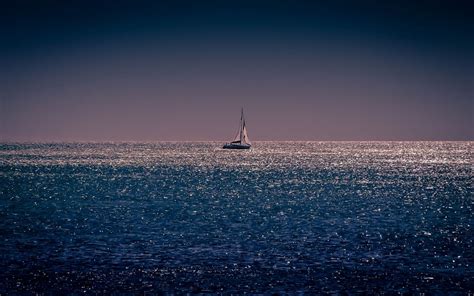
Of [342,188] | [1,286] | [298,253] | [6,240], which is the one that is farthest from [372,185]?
[1,286]

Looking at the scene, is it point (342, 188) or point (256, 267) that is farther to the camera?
point (342, 188)

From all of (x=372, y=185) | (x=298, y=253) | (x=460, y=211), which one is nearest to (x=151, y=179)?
(x=372, y=185)

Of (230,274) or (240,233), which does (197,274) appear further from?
(240,233)

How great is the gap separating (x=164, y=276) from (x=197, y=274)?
203cm

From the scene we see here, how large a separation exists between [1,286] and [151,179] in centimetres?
8902

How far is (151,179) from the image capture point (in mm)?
119812

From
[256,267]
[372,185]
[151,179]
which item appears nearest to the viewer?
[256,267]

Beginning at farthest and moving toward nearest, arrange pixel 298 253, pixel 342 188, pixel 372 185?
pixel 372 185, pixel 342 188, pixel 298 253

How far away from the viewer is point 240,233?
49375 millimetres

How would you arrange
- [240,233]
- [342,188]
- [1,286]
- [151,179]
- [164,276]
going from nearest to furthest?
1. [1,286]
2. [164,276]
3. [240,233]
4. [342,188]
5. [151,179]

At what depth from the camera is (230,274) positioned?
34.0m

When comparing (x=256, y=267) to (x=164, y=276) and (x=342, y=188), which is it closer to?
(x=164, y=276)

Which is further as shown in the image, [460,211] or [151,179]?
[151,179]

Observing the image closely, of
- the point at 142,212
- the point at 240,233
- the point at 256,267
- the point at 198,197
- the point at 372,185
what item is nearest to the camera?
the point at 256,267
